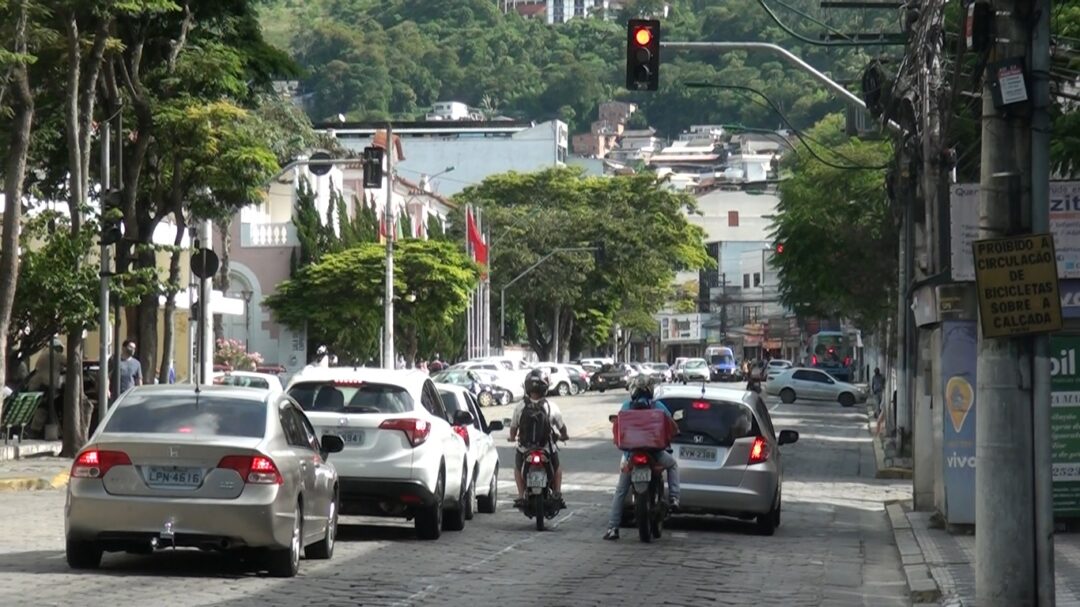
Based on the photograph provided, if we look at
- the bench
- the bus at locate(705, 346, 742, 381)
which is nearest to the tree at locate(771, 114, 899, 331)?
the bench

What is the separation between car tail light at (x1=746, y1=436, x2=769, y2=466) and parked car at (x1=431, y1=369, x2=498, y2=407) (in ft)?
125

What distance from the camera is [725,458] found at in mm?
21234

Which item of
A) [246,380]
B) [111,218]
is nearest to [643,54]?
[111,218]

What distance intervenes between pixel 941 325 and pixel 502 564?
748 cm

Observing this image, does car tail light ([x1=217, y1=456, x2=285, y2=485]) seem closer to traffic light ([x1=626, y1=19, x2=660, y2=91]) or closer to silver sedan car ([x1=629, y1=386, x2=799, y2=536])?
silver sedan car ([x1=629, y1=386, x2=799, y2=536])

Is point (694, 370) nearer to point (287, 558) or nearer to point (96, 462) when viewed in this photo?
point (287, 558)

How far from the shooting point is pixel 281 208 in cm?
8194

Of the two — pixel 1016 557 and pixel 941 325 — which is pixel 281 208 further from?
pixel 1016 557

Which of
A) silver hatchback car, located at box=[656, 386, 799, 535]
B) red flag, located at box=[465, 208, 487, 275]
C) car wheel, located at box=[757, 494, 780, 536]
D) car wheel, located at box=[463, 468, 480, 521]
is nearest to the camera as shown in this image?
silver hatchback car, located at box=[656, 386, 799, 535]

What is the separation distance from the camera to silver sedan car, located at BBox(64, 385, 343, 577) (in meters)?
14.4

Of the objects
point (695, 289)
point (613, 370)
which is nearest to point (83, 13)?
point (613, 370)

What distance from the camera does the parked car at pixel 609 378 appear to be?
291ft

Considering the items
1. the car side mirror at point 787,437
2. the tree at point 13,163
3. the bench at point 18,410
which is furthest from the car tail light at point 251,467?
the bench at point 18,410

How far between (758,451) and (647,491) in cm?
225
